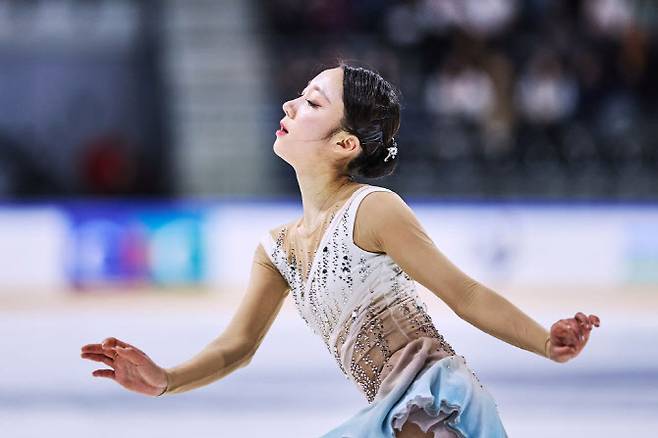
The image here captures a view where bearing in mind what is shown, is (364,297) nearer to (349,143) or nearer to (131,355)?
(349,143)

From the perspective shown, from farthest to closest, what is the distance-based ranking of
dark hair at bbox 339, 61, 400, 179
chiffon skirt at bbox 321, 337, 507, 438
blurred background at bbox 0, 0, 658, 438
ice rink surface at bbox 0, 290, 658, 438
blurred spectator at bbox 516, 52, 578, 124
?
blurred spectator at bbox 516, 52, 578, 124 < blurred background at bbox 0, 0, 658, 438 < ice rink surface at bbox 0, 290, 658, 438 < dark hair at bbox 339, 61, 400, 179 < chiffon skirt at bbox 321, 337, 507, 438

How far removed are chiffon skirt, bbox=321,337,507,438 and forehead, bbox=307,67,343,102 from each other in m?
0.66

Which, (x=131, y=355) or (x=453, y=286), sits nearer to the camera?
(x=453, y=286)

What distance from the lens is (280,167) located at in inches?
412

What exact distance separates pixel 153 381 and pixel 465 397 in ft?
2.45

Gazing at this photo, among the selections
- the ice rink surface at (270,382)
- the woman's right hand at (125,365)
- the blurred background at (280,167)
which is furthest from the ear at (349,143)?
the blurred background at (280,167)

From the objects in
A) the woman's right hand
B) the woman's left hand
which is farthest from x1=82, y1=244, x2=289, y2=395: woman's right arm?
the woman's left hand

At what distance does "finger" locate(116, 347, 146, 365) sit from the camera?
2.56 meters

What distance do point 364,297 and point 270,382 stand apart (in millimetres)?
2887

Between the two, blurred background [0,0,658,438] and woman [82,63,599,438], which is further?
blurred background [0,0,658,438]

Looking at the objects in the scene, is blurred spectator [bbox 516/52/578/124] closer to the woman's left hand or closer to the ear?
the ear

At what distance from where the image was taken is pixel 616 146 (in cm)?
1007

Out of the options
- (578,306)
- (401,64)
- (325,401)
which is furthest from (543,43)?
(325,401)

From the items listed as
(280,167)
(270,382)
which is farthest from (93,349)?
(280,167)
